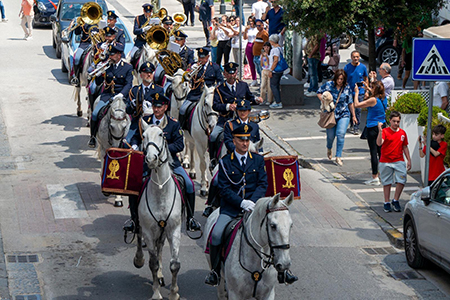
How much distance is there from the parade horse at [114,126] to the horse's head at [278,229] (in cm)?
704

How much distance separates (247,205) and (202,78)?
25.1ft

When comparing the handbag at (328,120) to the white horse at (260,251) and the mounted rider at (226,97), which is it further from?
the white horse at (260,251)

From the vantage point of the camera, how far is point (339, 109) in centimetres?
1695

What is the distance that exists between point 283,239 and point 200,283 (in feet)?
12.8

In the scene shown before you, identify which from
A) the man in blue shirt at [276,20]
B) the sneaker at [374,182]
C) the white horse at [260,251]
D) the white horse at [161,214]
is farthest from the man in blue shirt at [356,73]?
the white horse at [260,251]

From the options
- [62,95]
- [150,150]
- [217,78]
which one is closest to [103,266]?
[150,150]

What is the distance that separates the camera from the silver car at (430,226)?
10.6 metres

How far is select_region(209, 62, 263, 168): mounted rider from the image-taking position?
13570mm

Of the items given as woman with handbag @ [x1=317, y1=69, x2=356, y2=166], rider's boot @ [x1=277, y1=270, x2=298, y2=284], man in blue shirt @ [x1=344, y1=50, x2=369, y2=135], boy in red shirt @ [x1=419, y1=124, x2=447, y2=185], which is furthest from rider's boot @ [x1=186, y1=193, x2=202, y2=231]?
man in blue shirt @ [x1=344, y1=50, x2=369, y2=135]

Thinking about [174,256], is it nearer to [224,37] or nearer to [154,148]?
[154,148]

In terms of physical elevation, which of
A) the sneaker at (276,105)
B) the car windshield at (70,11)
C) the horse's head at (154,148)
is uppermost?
the car windshield at (70,11)

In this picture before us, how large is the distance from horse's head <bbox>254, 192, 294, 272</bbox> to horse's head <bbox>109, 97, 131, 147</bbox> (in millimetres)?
7009

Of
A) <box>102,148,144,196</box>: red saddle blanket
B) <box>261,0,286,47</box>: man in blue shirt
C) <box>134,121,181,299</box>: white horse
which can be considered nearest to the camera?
<box>134,121,181,299</box>: white horse

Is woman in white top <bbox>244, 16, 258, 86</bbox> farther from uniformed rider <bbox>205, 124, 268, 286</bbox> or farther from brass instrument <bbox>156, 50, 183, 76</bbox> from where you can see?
uniformed rider <bbox>205, 124, 268, 286</bbox>
